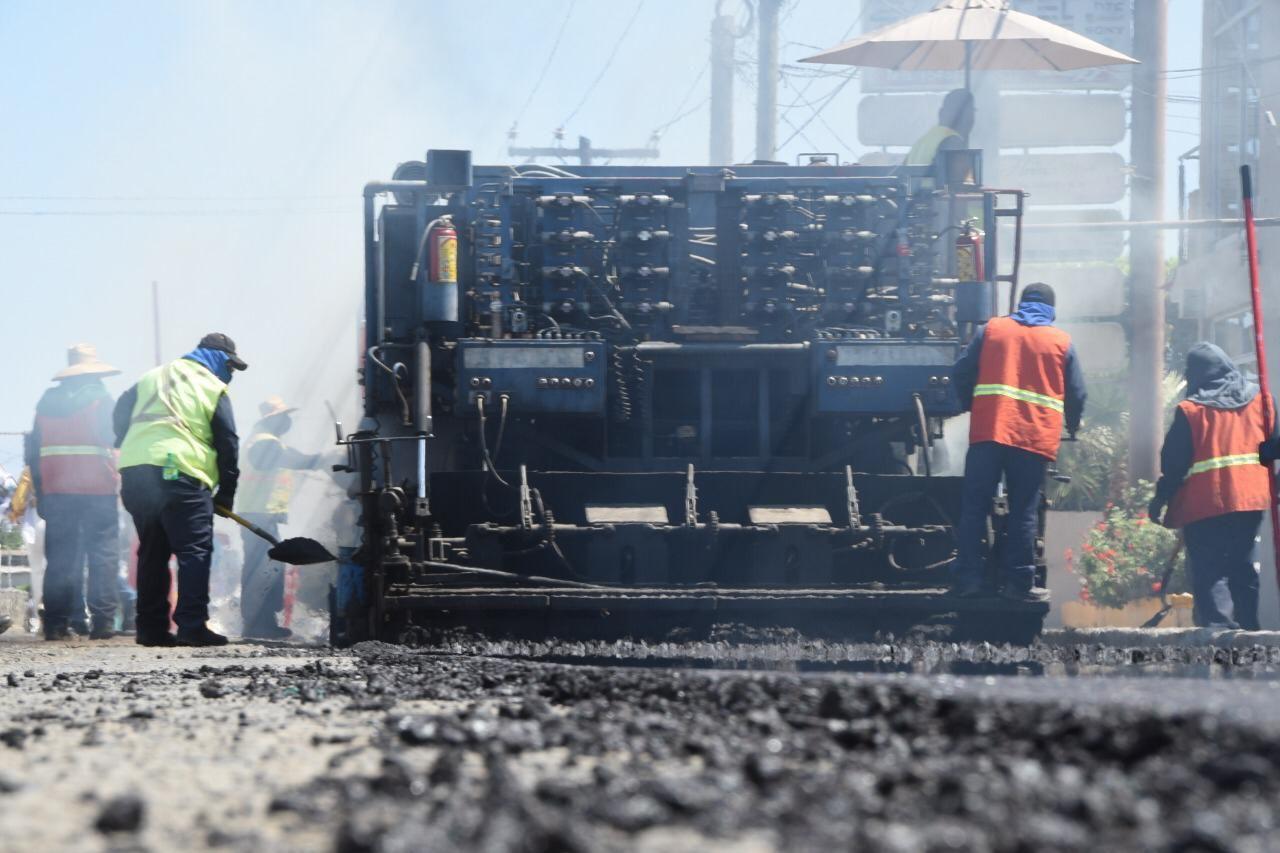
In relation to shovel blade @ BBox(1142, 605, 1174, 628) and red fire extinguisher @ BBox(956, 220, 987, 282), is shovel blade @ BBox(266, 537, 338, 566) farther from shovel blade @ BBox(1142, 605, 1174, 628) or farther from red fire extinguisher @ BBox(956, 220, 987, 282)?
shovel blade @ BBox(1142, 605, 1174, 628)

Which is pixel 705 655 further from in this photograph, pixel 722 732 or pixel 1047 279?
pixel 1047 279

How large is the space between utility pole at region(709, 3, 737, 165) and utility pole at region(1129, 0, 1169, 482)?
1056cm

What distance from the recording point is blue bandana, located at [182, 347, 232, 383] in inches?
382

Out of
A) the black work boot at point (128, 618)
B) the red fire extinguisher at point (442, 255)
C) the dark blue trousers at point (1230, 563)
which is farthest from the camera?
the black work boot at point (128, 618)

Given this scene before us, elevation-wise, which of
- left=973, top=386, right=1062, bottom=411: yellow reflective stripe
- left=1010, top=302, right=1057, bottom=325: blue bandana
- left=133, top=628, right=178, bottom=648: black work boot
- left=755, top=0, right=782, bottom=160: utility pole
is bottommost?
left=133, top=628, right=178, bottom=648: black work boot

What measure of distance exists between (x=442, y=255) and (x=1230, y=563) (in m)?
4.45

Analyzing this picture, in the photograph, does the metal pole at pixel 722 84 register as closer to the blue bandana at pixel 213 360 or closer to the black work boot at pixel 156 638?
the blue bandana at pixel 213 360

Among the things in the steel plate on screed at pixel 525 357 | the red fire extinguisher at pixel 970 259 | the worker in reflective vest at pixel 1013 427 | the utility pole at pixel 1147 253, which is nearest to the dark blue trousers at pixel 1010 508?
the worker in reflective vest at pixel 1013 427

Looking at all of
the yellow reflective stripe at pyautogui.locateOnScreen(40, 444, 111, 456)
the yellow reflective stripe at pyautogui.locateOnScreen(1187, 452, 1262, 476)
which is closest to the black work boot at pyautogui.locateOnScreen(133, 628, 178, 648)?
the yellow reflective stripe at pyautogui.locateOnScreen(40, 444, 111, 456)

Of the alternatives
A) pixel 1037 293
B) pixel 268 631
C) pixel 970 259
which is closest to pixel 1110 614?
pixel 970 259

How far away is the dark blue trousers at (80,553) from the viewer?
12055mm

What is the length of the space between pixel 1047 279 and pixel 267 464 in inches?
550

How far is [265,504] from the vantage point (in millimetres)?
14812

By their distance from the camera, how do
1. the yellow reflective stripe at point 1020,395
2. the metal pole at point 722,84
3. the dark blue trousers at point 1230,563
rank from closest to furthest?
the yellow reflective stripe at point 1020,395 → the dark blue trousers at point 1230,563 → the metal pole at point 722,84
